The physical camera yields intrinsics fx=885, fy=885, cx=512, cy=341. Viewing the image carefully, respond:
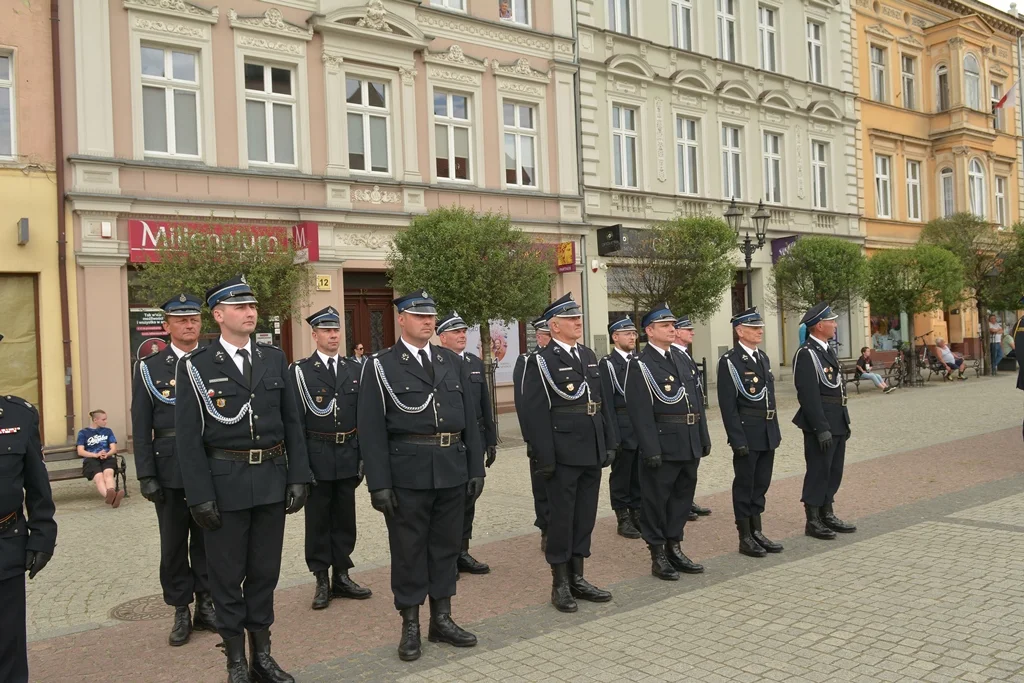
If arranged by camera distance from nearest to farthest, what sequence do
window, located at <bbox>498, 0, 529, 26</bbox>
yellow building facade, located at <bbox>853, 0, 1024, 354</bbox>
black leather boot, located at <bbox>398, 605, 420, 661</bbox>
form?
black leather boot, located at <bbox>398, 605, 420, 661</bbox>
window, located at <bbox>498, 0, 529, 26</bbox>
yellow building facade, located at <bbox>853, 0, 1024, 354</bbox>

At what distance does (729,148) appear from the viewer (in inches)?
1041

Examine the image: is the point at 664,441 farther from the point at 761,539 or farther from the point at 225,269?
the point at 225,269

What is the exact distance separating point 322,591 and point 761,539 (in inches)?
142

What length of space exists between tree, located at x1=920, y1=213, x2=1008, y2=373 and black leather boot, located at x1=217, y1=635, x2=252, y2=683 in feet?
88.8

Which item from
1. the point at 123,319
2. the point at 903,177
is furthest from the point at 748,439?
the point at 903,177

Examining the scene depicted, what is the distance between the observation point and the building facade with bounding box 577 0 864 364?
76.0 ft

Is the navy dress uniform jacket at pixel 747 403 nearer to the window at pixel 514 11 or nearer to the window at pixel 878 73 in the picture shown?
the window at pixel 514 11

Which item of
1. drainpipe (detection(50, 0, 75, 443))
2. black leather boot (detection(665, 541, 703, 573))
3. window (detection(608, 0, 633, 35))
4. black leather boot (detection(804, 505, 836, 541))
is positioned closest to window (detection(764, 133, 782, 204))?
window (detection(608, 0, 633, 35))

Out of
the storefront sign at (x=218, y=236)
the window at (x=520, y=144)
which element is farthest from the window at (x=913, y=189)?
the storefront sign at (x=218, y=236)

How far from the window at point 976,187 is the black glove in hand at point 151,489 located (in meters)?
35.1

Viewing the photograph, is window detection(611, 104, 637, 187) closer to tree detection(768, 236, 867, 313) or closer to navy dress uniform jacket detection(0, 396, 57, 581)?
tree detection(768, 236, 867, 313)

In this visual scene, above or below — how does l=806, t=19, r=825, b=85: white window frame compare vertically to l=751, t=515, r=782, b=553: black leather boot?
above

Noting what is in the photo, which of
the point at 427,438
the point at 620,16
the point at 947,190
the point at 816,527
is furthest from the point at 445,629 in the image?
the point at 947,190

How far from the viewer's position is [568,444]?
20.6 feet
